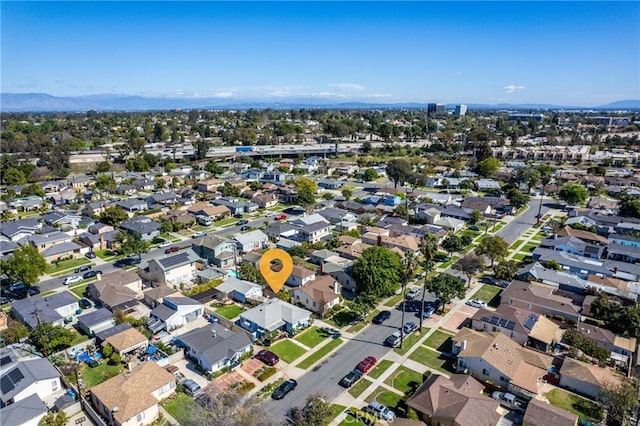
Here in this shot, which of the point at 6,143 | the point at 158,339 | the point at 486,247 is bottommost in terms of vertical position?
the point at 158,339

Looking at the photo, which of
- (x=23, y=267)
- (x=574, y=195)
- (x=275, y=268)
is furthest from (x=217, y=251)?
(x=574, y=195)

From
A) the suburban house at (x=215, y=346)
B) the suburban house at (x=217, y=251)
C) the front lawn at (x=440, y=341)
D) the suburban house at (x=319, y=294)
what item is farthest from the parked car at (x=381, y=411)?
the suburban house at (x=217, y=251)

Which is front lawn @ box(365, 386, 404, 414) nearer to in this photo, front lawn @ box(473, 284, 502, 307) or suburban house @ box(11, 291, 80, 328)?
front lawn @ box(473, 284, 502, 307)

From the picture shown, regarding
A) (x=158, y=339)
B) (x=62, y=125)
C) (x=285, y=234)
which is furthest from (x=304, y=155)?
(x=62, y=125)

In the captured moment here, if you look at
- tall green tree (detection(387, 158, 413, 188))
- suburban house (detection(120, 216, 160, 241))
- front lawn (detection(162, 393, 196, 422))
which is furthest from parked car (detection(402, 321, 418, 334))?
tall green tree (detection(387, 158, 413, 188))

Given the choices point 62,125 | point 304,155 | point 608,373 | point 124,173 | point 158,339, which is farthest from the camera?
point 62,125

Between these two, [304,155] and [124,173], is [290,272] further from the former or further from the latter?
[304,155]

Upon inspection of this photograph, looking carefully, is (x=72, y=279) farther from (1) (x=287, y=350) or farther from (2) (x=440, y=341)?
(2) (x=440, y=341)

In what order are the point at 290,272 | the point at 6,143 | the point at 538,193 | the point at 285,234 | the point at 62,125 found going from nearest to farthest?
1. the point at 290,272
2. the point at 285,234
3. the point at 538,193
4. the point at 6,143
5. the point at 62,125
